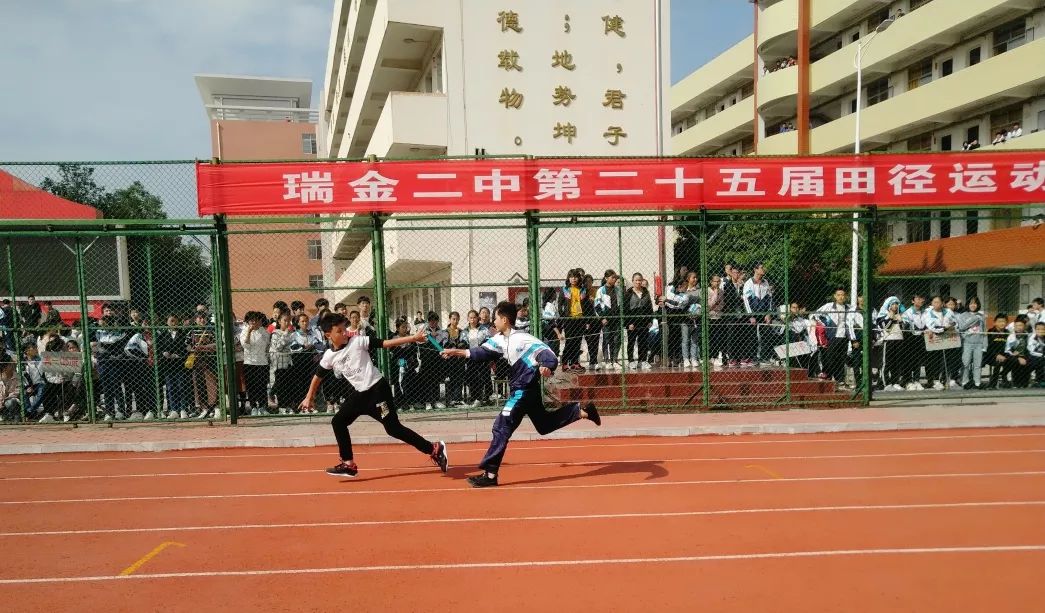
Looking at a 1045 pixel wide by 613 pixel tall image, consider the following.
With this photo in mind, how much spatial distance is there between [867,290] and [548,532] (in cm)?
794

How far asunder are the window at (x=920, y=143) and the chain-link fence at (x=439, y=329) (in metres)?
19.5

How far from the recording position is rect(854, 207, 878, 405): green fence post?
11362mm

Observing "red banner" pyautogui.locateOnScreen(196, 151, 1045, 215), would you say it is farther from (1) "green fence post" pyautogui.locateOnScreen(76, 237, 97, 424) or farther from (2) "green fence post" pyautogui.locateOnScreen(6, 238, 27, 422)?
(2) "green fence post" pyautogui.locateOnScreen(6, 238, 27, 422)

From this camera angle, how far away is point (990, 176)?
1160 cm

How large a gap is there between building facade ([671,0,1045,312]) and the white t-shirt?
16.5 m

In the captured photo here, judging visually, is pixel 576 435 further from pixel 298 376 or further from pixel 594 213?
pixel 298 376

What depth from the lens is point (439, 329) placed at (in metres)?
12.0

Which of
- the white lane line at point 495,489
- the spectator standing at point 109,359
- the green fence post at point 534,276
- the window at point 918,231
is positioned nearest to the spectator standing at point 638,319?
the green fence post at point 534,276

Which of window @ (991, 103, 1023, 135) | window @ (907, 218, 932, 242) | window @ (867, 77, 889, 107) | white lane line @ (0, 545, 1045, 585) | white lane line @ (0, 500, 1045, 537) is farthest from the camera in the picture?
window @ (867, 77, 889, 107)

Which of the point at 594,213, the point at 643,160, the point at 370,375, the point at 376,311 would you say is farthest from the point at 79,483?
the point at 643,160

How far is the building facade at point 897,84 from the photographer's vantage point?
25.2 meters

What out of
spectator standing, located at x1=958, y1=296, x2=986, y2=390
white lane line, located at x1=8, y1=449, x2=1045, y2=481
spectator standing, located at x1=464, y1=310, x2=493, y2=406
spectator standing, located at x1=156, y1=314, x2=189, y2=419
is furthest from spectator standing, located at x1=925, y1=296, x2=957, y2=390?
spectator standing, located at x1=156, y1=314, x2=189, y2=419

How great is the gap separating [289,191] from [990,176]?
11.1m

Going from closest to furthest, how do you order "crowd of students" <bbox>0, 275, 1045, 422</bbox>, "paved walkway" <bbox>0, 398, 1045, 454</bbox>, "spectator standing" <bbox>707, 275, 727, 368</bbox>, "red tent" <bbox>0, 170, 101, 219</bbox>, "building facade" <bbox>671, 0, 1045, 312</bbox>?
1. "paved walkway" <bbox>0, 398, 1045, 454</bbox>
2. "red tent" <bbox>0, 170, 101, 219</bbox>
3. "crowd of students" <bbox>0, 275, 1045, 422</bbox>
4. "spectator standing" <bbox>707, 275, 727, 368</bbox>
5. "building facade" <bbox>671, 0, 1045, 312</bbox>
